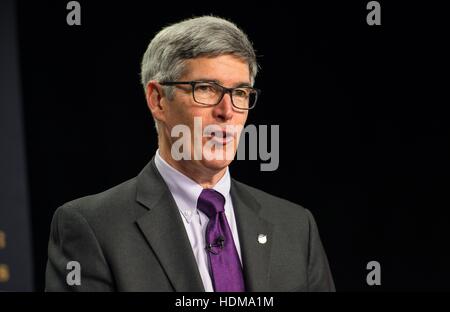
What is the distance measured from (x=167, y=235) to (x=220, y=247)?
166mm

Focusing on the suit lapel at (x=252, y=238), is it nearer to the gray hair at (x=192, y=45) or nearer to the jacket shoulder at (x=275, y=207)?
the jacket shoulder at (x=275, y=207)

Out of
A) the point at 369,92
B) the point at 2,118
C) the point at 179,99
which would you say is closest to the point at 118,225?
the point at 179,99

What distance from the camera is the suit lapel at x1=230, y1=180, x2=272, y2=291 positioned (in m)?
1.99

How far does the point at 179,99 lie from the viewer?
79.3 inches

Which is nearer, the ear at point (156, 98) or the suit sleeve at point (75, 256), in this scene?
the suit sleeve at point (75, 256)

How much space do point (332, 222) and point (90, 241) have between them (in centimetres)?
123

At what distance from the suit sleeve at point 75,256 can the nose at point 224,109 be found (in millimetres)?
515

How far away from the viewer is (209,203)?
203 cm

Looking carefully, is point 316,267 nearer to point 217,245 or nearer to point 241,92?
point 217,245

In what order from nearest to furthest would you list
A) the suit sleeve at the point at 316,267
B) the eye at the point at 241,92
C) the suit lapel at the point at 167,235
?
the suit lapel at the point at 167,235
the eye at the point at 241,92
the suit sleeve at the point at 316,267

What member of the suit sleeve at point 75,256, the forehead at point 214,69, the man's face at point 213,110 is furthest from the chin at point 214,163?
the suit sleeve at point 75,256

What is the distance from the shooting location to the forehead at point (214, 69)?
1.97 m

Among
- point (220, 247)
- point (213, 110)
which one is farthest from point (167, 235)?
point (213, 110)

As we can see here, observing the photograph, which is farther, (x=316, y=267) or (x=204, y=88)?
(x=316, y=267)
